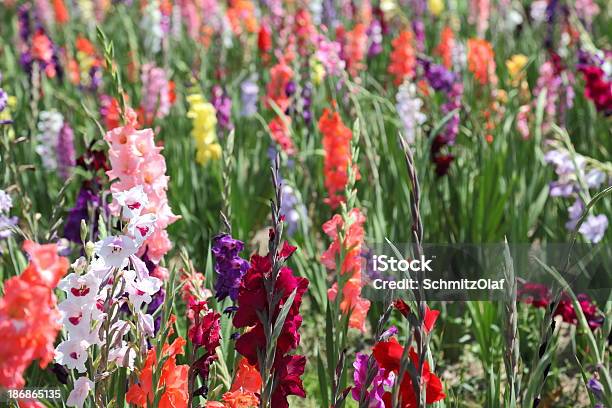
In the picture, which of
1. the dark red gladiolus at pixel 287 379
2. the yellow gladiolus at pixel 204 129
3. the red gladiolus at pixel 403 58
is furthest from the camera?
the red gladiolus at pixel 403 58

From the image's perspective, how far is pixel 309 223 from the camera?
3.36 metres

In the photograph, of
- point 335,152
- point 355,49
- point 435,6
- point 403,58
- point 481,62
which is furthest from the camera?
point 435,6

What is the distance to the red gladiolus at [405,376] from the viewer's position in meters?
1.47

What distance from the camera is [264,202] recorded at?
3957 mm

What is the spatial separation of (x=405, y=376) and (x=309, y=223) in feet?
6.13

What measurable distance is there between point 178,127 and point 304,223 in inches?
64.5

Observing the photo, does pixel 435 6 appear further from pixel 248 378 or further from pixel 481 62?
pixel 248 378

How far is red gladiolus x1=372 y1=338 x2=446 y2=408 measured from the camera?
1468mm

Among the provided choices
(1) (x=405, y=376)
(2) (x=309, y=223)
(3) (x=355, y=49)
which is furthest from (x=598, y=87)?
(1) (x=405, y=376)

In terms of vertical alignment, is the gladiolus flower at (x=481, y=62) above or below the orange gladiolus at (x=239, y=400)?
above

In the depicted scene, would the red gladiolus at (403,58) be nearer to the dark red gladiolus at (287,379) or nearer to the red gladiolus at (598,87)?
the red gladiolus at (598,87)

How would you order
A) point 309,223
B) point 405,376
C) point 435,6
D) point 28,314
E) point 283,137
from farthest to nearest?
point 435,6 < point 283,137 < point 309,223 < point 405,376 < point 28,314

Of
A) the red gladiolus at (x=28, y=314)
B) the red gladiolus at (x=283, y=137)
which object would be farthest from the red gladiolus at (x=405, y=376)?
the red gladiolus at (x=283, y=137)

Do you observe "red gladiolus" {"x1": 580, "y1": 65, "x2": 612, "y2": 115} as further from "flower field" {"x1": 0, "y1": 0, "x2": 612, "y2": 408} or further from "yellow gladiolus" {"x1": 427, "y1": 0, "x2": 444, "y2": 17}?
"yellow gladiolus" {"x1": 427, "y1": 0, "x2": 444, "y2": 17}
